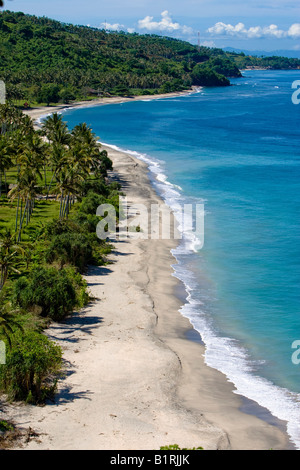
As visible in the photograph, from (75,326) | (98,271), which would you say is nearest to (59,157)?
(98,271)

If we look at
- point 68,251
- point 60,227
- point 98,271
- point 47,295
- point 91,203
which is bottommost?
point 47,295

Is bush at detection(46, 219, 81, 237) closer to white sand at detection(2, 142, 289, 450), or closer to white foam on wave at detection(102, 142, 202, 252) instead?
white sand at detection(2, 142, 289, 450)

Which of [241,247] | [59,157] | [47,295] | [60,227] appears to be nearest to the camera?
[47,295]

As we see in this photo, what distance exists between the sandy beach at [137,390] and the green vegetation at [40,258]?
1.18 m

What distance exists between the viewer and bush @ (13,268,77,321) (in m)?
37.1

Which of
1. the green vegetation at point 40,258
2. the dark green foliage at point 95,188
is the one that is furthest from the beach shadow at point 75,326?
the dark green foliage at point 95,188

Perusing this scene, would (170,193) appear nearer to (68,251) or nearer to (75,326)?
(68,251)

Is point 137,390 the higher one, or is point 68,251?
point 68,251

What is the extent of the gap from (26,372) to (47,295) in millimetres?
10393

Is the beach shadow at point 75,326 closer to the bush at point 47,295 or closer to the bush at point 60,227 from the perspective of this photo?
the bush at point 47,295

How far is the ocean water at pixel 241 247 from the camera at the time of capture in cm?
3462

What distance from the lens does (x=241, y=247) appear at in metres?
58.5

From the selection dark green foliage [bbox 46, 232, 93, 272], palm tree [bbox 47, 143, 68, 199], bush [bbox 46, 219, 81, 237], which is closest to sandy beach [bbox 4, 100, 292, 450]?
dark green foliage [bbox 46, 232, 93, 272]

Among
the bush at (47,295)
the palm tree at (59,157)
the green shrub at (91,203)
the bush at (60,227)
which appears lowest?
the bush at (47,295)
